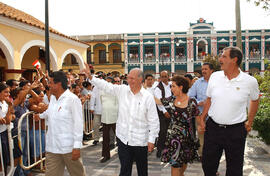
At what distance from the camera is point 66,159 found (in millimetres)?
3221

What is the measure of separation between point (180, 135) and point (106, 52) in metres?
32.8

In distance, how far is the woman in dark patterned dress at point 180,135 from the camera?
12.4 ft

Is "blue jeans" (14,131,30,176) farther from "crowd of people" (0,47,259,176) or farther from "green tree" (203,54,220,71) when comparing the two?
"green tree" (203,54,220,71)

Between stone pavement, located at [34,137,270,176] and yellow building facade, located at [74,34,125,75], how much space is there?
97.3 feet

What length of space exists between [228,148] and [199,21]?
34.6m

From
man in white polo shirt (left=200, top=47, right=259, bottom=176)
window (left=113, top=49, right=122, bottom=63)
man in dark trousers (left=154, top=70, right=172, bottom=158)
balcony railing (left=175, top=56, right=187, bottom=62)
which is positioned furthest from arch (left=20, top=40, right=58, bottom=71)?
balcony railing (left=175, top=56, right=187, bottom=62)

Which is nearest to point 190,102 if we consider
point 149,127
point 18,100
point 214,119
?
point 214,119

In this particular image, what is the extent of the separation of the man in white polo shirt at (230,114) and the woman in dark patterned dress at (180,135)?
1.54ft

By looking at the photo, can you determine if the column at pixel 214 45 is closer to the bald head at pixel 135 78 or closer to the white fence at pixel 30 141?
the white fence at pixel 30 141

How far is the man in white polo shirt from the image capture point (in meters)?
3.17

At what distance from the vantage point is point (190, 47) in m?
34.9

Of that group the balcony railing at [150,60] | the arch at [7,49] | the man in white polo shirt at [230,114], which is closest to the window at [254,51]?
the balcony railing at [150,60]

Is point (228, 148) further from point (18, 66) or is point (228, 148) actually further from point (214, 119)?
point (18, 66)

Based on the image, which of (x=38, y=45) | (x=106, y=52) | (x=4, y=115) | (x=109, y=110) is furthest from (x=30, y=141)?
(x=106, y=52)
